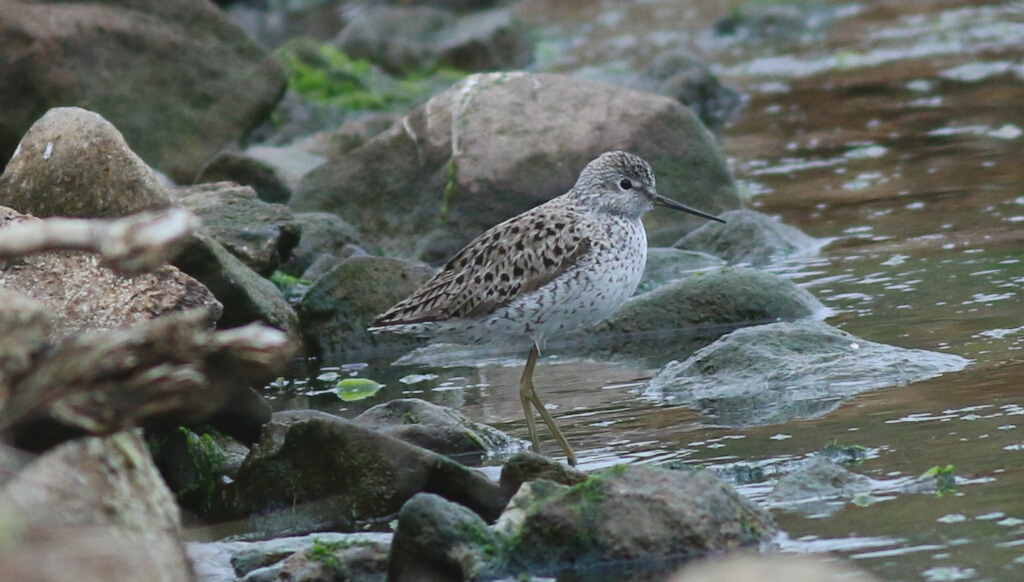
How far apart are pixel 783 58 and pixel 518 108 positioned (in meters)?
10.7

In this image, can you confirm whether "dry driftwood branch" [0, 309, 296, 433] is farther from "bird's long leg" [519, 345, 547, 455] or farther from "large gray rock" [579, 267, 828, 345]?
"large gray rock" [579, 267, 828, 345]

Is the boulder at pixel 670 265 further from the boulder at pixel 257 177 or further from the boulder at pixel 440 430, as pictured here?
the boulder at pixel 257 177

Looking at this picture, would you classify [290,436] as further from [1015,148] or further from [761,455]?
[1015,148]

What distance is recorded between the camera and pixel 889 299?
976 centimetres

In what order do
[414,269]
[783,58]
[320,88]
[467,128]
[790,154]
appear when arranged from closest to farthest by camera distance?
[414,269]
[467,128]
[790,154]
[320,88]
[783,58]

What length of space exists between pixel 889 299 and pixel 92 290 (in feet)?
17.1

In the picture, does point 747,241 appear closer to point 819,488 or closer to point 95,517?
point 819,488

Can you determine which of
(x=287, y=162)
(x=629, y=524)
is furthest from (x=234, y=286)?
(x=287, y=162)

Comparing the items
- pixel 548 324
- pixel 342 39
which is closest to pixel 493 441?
pixel 548 324

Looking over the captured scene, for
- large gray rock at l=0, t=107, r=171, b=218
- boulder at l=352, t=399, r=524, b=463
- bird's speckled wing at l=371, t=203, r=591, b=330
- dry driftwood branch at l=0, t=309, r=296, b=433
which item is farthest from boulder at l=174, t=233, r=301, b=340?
dry driftwood branch at l=0, t=309, r=296, b=433

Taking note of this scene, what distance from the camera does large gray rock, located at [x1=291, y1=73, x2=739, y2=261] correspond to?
12344mm

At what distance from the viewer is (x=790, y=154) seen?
1578 centimetres

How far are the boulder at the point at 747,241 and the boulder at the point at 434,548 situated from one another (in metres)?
6.15

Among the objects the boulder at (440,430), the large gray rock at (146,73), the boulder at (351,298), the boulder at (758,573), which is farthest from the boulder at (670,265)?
the boulder at (758,573)
